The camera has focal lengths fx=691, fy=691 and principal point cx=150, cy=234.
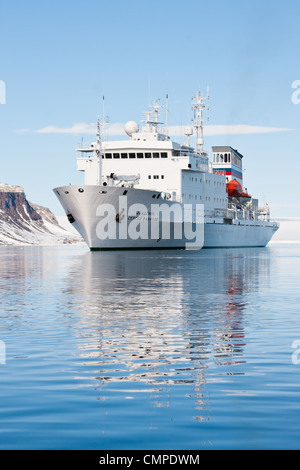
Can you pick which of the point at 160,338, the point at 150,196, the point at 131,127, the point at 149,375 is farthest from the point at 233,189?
the point at 149,375

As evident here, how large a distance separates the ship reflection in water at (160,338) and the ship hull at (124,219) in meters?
33.6

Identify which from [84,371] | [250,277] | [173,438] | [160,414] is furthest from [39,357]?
[250,277]

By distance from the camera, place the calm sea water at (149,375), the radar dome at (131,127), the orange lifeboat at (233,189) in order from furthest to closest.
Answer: the orange lifeboat at (233,189)
the radar dome at (131,127)
the calm sea water at (149,375)

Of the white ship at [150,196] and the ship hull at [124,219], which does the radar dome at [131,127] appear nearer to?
the white ship at [150,196]

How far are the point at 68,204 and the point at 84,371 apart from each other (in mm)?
54345

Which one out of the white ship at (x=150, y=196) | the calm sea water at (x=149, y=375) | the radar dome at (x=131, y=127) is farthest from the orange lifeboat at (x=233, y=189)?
the calm sea water at (x=149, y=375)

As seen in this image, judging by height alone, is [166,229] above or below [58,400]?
above

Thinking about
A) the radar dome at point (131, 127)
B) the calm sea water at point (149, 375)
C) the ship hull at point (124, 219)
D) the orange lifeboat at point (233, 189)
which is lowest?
the calm sea water at point (149, 375)

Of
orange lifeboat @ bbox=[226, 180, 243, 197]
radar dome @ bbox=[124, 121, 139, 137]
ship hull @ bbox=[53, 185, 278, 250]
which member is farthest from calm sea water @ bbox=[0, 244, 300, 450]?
orange lifeboat @ bbox=[226, 180, 243, 197]

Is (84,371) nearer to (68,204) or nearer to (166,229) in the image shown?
(68,204)

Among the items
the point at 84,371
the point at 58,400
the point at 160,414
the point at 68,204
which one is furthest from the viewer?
the point at 68,204

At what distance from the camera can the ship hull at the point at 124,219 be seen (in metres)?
63.2

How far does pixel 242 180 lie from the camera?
11475 cm
